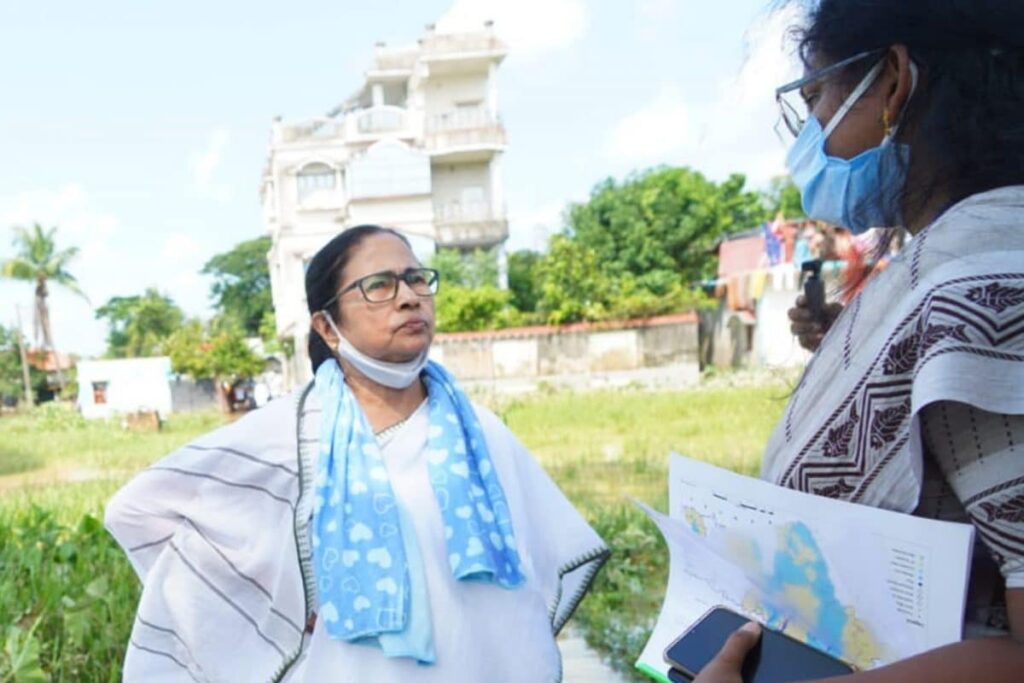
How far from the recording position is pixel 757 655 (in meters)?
0.98

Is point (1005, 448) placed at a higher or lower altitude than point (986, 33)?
lower

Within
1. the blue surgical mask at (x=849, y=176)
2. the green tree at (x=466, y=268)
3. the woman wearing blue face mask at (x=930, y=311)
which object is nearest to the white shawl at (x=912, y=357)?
the woman wearing blue face mask at (x=930, y=311)

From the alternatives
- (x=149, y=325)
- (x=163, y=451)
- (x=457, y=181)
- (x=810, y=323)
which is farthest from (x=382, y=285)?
(x=149, y=325)

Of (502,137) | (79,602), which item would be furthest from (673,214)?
(79,602)

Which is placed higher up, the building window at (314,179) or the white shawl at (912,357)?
the building window at (314,179)

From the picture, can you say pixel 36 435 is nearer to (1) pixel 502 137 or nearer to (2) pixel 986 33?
(1) pixel 502 137

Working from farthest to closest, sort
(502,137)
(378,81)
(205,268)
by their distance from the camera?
(205,268), (378,81), (502,137)

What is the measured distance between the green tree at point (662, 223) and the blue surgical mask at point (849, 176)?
2402 centimetres

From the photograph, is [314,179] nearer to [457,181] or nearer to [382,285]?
[457,181]

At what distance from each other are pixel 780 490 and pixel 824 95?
50 cm

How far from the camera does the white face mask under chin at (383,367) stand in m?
2.45

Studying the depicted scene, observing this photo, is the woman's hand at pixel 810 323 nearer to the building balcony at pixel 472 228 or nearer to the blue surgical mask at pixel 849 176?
the blue surgical mask at pixel 849 176

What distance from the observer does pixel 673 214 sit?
25797 mm

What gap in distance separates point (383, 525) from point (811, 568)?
142cm
